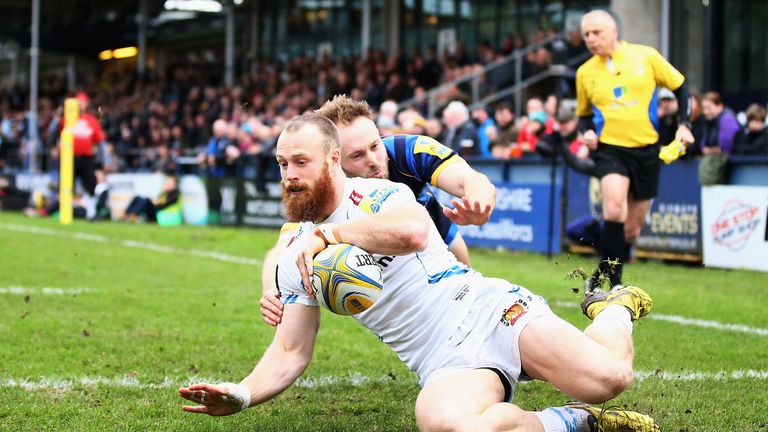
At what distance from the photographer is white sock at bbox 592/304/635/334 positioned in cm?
431

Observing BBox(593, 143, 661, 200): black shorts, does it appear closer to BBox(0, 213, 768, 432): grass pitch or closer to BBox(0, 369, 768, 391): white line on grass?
BBox(0, 213, 768, 432): grass pitch

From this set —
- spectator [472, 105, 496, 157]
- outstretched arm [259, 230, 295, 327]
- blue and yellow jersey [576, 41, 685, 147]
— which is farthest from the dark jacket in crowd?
outstretched arm [259, 230, 295, 327]

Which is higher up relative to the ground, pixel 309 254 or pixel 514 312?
pixel 309 254

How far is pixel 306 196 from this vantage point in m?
4.01

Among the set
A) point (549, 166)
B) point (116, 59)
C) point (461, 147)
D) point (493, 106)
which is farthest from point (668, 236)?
point (116, 59)

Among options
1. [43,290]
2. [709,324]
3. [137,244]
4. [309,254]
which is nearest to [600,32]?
[709,324]

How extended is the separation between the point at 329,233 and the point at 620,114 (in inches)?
205

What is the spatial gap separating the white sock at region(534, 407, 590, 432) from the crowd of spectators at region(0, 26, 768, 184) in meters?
8.35

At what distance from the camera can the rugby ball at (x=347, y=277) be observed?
12.4 ft

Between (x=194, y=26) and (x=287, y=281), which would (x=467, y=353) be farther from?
(x=194, y=26)

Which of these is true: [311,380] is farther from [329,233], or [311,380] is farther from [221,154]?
[221,154]

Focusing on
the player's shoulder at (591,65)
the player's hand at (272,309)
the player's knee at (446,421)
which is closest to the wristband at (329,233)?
the player's hand at (272,309)

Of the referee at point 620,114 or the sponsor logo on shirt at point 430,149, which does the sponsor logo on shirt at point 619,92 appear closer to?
the referee at point 620,114

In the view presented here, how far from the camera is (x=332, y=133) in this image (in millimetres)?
4113
